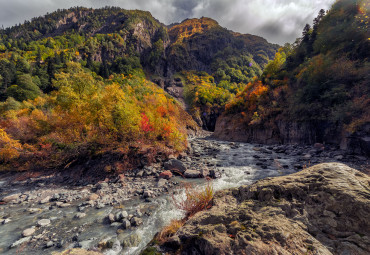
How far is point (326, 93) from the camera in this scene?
58.3 feet

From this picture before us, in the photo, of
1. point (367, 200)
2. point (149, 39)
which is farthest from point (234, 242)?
point (149, 39)

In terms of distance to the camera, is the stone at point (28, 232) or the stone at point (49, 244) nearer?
the stone at point (49, 244)

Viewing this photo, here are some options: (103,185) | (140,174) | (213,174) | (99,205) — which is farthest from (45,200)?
(213,174)

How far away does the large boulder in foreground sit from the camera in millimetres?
2449

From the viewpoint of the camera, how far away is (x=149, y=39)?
448 feet

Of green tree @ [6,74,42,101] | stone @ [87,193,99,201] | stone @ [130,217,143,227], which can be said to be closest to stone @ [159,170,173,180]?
stone @ [87,193,99,201]

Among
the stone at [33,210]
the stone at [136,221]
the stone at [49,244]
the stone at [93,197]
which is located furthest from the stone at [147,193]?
the stone at [33,210]

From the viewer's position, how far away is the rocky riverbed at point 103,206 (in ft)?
19.6

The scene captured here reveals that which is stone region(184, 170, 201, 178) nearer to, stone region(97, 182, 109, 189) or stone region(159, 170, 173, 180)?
stone region(159, 170, 173, 180)

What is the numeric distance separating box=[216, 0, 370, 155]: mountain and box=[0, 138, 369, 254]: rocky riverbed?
3474 millimetres

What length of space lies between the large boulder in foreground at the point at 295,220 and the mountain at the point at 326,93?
15267mm

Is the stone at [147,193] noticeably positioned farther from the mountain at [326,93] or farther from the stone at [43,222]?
the mountain at [326,93]

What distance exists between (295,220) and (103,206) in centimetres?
960

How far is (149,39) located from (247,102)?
137 metres
